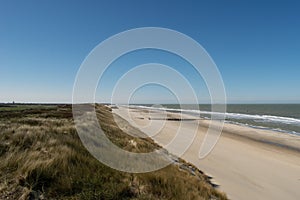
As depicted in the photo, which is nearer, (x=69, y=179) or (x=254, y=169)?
(x=69, y=179)

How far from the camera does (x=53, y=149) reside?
7.36 meters

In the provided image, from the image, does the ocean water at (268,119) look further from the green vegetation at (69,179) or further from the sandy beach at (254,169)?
the green vegetation at (69,179)

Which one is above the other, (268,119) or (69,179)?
(69,179)

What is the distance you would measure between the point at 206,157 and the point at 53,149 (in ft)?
30.4

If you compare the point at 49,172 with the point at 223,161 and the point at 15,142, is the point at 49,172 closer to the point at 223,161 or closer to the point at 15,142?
the point at 15,142

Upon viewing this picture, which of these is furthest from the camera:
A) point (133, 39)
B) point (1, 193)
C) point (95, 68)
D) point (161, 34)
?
point (161, 34)

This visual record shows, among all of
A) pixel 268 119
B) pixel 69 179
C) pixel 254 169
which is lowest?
pixel 254 169

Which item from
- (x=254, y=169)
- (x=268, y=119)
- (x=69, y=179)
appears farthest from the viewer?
(x=268, y=119)

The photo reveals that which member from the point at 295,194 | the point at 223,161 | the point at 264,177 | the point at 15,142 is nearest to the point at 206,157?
the point at 223,161

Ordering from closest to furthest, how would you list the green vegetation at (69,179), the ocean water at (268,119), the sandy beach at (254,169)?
the green vegetation at (69,179), the sandy beach at (254,169), the ocean water at (268,119)

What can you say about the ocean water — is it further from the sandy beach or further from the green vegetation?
the green vegetation

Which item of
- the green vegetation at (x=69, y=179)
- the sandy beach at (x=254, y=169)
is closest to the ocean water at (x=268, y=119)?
the sandy beach at (x=254, y=169)

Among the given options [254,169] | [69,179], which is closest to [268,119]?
[254,169]

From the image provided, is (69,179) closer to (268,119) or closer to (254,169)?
(254,169)
